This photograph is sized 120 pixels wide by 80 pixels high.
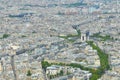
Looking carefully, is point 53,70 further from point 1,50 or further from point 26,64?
point 1,50

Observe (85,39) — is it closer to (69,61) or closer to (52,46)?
(52,46)

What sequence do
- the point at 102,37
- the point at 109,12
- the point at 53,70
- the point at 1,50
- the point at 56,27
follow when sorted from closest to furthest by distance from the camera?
the point at 53,70
the point at 1,50
the point at 102,37
the point at 56,27
the point at 109,12

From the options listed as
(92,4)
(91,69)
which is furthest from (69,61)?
(92,4)

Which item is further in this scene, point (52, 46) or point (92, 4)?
point (92, 4)

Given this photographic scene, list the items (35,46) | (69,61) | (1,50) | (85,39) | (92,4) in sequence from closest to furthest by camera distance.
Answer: (69,61) → (1,50) → (35,46) → (85,39) → (92,4)

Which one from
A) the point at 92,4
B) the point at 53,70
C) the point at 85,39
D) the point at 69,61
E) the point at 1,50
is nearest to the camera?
the point at 53,70

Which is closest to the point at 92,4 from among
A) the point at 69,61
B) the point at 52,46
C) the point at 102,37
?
the point at 102,37
